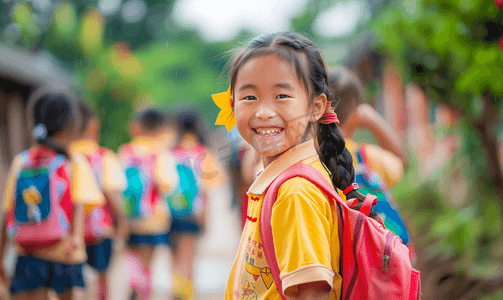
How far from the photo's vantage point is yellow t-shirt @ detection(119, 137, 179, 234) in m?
4.61

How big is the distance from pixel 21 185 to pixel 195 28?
33.0 m

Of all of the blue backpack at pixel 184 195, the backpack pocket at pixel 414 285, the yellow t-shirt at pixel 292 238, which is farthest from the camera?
the blue backpack at pixel 184 195

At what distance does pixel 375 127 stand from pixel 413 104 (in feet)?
21.2

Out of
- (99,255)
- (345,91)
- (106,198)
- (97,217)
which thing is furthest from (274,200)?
(99,255)

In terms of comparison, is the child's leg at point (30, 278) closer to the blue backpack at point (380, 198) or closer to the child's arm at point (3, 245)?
the child's arm at point (3, 245)

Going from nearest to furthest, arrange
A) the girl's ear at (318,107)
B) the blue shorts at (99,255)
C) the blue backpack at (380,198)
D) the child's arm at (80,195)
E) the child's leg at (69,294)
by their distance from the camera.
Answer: the girl's ear at (318,107) → the blue backpack at (380,198) → the child's arm at (80,195) → the child's leg at (69,294) → the blue shorts at (99,255)

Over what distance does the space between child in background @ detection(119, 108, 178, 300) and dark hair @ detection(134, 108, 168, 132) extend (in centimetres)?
27

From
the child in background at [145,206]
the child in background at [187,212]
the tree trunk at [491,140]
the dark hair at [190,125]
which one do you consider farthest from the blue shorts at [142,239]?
the tree trunk at [491,140]

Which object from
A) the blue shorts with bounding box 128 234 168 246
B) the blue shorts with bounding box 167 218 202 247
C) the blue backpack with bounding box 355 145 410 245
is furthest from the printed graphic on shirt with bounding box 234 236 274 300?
the blue shorts with bounding box 167 218 202 247

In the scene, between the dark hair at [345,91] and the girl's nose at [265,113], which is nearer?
the girl's nose at [265,113]

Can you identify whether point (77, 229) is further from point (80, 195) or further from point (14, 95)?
point (14, 95)

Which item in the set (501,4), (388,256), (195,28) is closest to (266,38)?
(388,256)

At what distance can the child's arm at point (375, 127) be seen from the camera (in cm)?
257

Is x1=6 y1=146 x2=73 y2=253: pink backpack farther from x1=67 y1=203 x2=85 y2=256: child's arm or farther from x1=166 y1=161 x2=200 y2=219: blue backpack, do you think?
x1=166 y1=161 x2=200 y2=219: blue backpack
